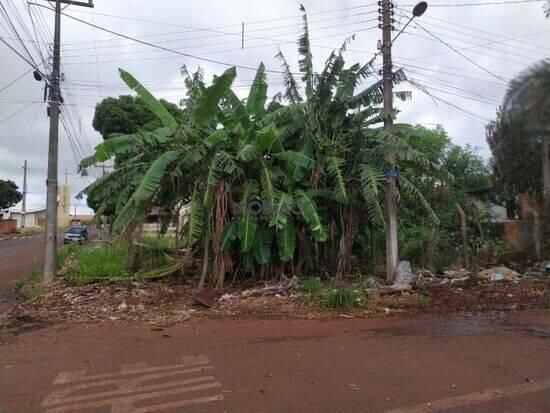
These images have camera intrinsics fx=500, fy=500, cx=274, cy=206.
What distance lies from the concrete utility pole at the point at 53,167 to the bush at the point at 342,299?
8.50 metres

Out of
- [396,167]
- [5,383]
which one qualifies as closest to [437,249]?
[396,167]

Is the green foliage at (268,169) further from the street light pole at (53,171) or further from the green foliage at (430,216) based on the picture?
the street light pole at (53,171)

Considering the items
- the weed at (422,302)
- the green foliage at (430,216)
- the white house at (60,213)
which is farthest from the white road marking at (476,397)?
the white house at (60,213)

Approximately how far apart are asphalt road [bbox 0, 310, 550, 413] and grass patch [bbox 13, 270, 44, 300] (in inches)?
182

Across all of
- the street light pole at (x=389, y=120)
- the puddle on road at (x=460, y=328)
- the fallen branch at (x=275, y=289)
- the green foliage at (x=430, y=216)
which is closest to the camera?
the puddle on road at (x=460, y=328)

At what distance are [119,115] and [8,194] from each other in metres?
40.3

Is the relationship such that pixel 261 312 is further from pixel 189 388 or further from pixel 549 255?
pixel 549 255

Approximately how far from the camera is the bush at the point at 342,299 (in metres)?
10.6

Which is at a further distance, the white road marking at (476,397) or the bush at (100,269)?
the bush at (100,269)

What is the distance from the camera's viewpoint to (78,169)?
45.6 feet

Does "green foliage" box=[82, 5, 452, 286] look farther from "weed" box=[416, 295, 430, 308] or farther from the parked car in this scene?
the parked car

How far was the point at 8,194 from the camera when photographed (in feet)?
203

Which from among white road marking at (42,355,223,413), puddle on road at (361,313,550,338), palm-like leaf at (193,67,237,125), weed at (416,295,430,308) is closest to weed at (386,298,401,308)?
weed at (416,295,430,308)

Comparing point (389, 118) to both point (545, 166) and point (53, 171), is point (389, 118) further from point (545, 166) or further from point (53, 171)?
point (545, 166)
